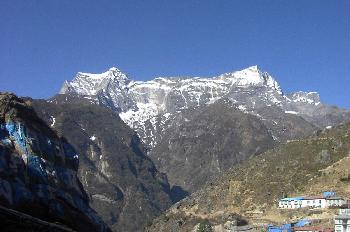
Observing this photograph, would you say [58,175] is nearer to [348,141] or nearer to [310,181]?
[310,181]

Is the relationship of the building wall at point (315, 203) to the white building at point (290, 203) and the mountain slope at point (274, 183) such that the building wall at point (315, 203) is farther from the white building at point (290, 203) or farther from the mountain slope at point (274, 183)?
the mountain slope at point (274, 183)

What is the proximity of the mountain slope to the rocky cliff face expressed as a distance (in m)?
48.8

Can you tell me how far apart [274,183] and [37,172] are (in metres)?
83.1

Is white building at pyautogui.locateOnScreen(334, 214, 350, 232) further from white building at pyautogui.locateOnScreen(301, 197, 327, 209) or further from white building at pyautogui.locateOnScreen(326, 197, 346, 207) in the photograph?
white building at pyautogui.locateOnScreen(301, 197, 327, 209)

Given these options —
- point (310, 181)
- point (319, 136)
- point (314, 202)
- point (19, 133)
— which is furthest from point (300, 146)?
point (19, 133)

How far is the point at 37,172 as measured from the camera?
90875 mm

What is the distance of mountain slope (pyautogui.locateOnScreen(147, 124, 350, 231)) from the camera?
144 metres

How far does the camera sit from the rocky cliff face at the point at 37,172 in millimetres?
79438

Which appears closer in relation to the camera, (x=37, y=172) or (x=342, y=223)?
(x=37, y=172)

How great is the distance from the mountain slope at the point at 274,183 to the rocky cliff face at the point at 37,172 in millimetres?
48817

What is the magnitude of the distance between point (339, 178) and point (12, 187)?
285 feet

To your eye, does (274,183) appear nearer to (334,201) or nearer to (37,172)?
(334,201)

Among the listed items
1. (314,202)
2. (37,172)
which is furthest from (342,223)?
(37,172)

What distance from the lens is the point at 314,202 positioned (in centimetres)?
13238
